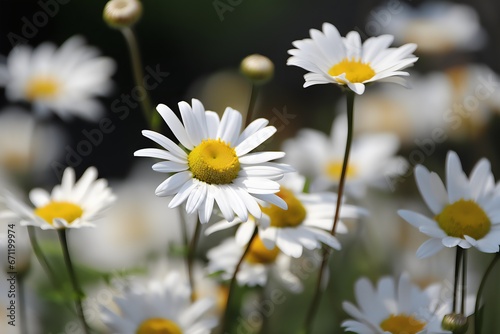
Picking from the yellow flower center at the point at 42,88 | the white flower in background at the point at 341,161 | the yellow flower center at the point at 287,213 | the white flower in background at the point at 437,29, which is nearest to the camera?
the yellow flower center at the point at 287,213

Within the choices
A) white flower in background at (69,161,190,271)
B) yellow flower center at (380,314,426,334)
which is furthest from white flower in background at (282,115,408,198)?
yellow flower center at (380,314,426,334)

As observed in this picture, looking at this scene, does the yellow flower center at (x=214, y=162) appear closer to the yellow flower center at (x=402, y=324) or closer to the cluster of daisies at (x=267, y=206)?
the cluster of daisies at (x=267, y=206)

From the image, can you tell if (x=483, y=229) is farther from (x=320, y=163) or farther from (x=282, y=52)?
(x=282, y=52)

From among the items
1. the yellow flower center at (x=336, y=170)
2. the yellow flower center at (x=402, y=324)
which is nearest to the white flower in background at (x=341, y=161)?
the yellow flower center at (x=336, y=170)

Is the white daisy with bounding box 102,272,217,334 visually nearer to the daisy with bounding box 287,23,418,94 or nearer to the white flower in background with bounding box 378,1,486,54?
the daisy with bounding box 287,23,418,94

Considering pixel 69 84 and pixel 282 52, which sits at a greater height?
pixel 282 52

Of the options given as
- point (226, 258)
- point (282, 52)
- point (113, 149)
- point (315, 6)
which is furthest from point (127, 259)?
point (315, 6)
